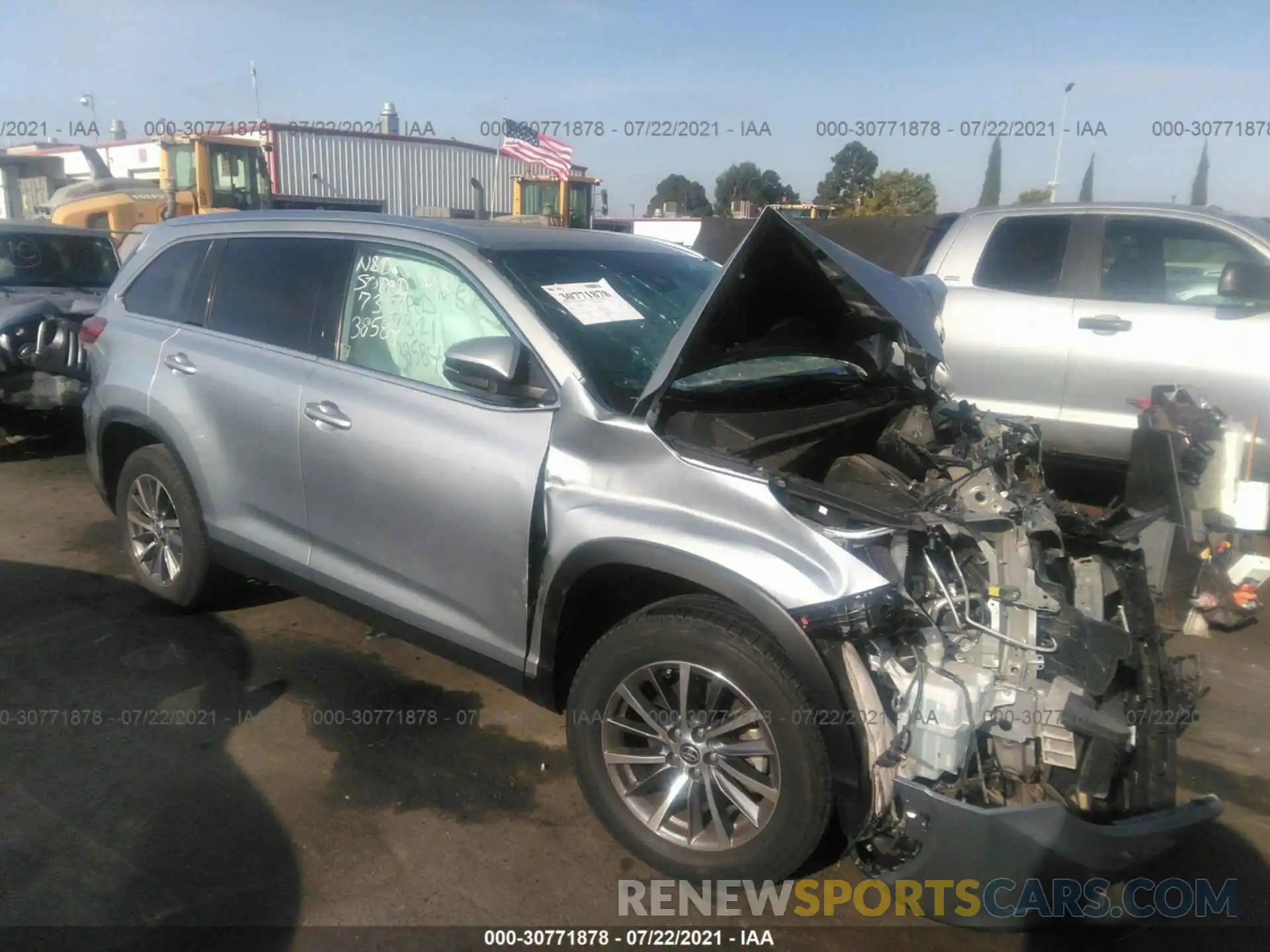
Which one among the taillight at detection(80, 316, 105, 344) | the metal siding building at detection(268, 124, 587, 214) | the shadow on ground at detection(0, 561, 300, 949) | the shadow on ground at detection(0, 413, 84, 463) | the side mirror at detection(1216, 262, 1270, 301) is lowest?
the shadow on ground at detection(0, 561, 300, 949)

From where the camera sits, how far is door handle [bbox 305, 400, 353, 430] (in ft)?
11.2

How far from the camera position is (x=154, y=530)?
4547 mm

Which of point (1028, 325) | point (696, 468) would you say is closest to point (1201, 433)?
point (1028, 325)

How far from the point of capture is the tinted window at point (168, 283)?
434 centimetres

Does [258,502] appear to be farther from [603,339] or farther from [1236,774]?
[1236,774]

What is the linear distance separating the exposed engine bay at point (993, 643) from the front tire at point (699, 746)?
0.18 meters

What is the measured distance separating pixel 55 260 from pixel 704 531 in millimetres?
8037

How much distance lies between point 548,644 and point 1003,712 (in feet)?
4.43

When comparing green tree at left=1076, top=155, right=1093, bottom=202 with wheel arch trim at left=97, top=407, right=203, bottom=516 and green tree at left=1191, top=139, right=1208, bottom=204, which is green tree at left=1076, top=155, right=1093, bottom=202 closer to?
green tree at left=1191, top=139, right=1208, bottom=204

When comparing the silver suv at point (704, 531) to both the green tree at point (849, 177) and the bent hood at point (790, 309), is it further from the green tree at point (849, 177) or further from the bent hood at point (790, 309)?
the green tree at point (849, 177)

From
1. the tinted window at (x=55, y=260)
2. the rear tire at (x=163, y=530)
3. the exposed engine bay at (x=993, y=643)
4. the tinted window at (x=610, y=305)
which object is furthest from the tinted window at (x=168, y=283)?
the tinted window at (x=55, y=260)

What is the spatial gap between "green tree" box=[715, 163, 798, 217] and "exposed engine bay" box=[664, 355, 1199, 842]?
25371 mm

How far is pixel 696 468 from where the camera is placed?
2705mm

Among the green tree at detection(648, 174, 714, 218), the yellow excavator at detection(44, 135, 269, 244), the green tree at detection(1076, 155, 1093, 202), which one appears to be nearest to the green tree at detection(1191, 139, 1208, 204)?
the green tree at detection(1076, 155, 1093, 202)
